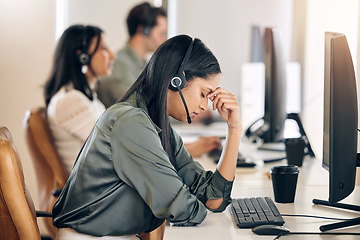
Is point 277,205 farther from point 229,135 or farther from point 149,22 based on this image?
point 149,22

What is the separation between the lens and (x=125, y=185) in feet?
4.18

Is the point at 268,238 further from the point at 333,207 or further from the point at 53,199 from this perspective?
the point at 53,199

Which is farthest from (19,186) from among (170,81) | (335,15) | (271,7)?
(271,7)

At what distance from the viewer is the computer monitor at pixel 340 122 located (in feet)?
3.83

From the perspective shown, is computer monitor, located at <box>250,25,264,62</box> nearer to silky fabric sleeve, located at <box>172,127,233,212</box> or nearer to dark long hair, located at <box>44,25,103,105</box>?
dark long hair, located at <box>44,25,103,105</box>

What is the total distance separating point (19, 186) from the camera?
1.34 metres

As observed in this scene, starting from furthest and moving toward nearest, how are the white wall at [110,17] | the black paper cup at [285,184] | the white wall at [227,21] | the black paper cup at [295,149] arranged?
the white wall at [227,21] < the white wall at [110,17] < the black paper cup at [295,149] < the black paper cup at [285,184]

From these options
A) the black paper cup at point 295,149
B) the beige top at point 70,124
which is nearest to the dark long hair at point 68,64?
the beige top at point 70,124

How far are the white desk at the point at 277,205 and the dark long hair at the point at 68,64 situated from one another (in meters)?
0.89

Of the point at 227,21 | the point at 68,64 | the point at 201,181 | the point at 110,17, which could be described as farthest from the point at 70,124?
the point at 227,21

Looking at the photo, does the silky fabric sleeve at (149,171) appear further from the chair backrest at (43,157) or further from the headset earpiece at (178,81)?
the chair backrest at (43,157)

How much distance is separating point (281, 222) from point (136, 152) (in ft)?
1.23

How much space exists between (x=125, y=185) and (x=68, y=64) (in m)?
1.45

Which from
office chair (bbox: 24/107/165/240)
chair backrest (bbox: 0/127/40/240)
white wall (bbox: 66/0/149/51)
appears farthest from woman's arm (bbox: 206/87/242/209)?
white wall (bbox: 66/0/149/51)
